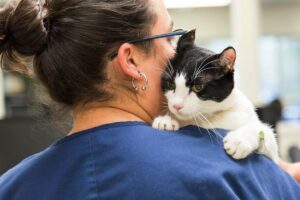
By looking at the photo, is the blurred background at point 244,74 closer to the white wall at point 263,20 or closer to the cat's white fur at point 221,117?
the white wall at point 263,20

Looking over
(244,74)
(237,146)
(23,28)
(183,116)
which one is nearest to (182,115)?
(183,116)

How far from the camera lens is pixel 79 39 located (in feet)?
3.07

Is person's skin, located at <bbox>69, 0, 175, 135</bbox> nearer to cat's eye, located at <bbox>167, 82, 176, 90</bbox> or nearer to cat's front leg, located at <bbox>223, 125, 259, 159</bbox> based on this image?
cat's eye, located at <bbox>167, 82, 176, 90</bbox>

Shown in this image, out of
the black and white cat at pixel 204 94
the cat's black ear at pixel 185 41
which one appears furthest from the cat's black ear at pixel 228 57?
the cat's black ear at pixel 185 41

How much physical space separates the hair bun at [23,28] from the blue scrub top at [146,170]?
0.72 feet

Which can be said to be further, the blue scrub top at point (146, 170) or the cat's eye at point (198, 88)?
the cat's eye at point (198, 88)

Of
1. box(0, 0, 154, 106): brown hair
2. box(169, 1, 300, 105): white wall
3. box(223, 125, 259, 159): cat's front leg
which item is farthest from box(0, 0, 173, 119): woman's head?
box(169, 1, 300, 105): white wall

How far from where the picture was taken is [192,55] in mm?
1093

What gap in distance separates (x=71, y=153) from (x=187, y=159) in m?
0.24

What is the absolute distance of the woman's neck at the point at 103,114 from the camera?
946 mm

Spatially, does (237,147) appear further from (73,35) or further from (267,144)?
(73,35)

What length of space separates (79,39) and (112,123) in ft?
0.63

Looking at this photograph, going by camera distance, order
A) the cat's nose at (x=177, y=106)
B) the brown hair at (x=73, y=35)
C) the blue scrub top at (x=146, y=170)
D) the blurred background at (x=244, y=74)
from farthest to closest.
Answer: the blurred background at (x=244, y=74) < the cat's nose at (x=177, y=106) < the brown hair at (x=73, y=35) < the blue scrub top at (x=146, y=170)

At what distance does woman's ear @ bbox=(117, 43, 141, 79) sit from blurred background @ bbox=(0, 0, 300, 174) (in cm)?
26
